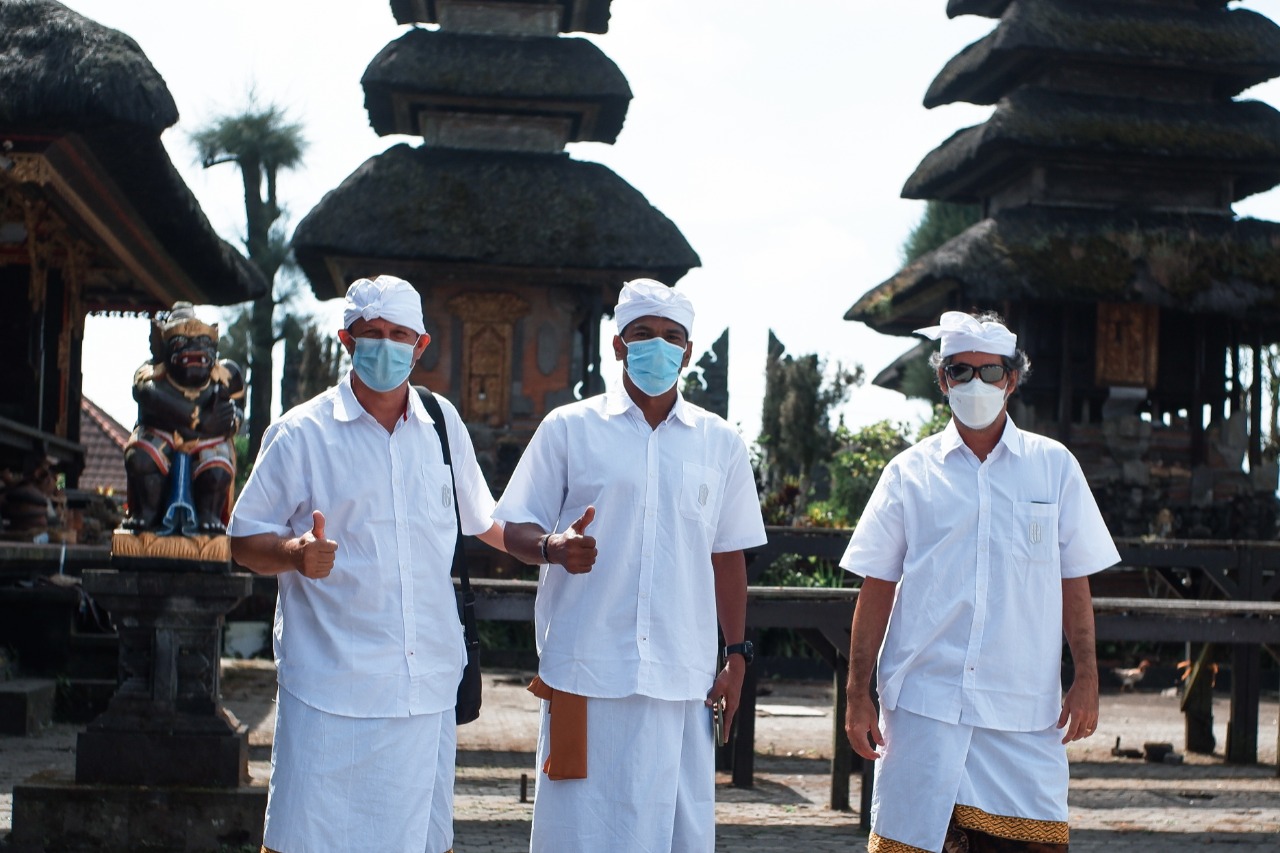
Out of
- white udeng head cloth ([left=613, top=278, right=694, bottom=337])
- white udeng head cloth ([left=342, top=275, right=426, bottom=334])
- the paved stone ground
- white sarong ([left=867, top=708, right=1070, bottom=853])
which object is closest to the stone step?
the paved stone ground

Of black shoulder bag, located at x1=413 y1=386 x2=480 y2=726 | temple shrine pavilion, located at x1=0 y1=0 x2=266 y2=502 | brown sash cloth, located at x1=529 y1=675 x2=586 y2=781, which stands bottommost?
brown sash cloth, located at x1=529 y1=675 x2=586 y2=781

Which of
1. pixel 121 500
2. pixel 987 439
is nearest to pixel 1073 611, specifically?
pixel 987 439

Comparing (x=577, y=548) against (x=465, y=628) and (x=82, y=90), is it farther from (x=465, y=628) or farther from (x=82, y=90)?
(x=82, y=90)

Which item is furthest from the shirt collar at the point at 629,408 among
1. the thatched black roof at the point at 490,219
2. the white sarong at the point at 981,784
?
the thatched black roof at the point at 490,219

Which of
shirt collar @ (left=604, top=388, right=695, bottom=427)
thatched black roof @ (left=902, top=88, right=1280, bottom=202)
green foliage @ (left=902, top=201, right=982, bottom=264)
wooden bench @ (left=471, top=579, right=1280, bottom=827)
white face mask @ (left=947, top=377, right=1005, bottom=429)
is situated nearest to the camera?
shirt collar @ (left=604, top=388, right=695, bottom=427)

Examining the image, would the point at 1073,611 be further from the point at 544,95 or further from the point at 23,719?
the point at 544,95

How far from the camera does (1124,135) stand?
22.2 m

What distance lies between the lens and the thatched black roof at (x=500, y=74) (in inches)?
867

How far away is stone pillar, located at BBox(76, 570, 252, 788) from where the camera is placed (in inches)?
271

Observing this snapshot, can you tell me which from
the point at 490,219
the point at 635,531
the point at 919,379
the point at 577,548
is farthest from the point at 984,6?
the point at 577,548

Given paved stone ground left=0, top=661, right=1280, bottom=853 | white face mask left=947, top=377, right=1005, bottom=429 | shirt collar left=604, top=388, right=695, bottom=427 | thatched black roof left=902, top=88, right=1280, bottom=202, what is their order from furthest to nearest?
1. thatched black roof left=902, top=88, right=1280, bottom=202
2. paved stone ground left=0, top=661, right=1280, bottom=853
3. white face mask left=947, top=377, right=1005, bottom=429
4. shirt collar left=604, top=388, right=695, bottom=427

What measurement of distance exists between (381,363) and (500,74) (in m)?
18.1

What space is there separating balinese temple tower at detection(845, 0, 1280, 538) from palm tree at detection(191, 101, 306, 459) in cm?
1437

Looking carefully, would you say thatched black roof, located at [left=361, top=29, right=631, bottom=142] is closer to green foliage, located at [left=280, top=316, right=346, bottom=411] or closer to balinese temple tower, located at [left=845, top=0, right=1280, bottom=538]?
balinese temple tower, located at [left=845, top=0, right=1280, bottom=538]
